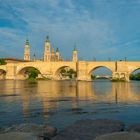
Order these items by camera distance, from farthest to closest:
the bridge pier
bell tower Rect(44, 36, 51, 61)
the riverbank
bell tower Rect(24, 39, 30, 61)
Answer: bell tower Rect(24, 39, 30, 61) → bell tower Rect(44, 36, 51, 61) → the bridge pier → the riverbank

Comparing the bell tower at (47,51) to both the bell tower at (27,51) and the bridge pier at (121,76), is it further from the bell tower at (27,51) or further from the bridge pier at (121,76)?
the bridge pier at (121,76)

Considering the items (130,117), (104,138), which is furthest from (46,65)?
(104,138)

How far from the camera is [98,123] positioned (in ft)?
28.5

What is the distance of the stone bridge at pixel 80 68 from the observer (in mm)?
84000

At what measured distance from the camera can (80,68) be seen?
88.9 meters

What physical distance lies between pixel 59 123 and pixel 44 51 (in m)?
135

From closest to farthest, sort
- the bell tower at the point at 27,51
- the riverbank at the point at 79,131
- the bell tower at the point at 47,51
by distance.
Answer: the riverbank at the point at 79,131
the bell tower at the point at 47,51
the bell tower at the point at 27,51

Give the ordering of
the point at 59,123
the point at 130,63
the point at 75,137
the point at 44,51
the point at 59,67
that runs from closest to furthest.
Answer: the point at 75,137
the point at 59,123
the point at 130,63
the point at 59,67
the point at 44,51

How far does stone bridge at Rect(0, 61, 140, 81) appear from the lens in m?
84.0

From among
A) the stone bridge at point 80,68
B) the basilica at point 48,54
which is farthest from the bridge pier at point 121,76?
the basilica at point 48,54

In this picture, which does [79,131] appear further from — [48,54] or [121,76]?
[48,54]

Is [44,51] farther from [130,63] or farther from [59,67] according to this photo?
[130,63]

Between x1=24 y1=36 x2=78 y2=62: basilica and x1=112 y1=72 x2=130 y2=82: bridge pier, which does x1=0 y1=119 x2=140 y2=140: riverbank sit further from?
x1=24 y1=36 x2=78 y2=62: basilica

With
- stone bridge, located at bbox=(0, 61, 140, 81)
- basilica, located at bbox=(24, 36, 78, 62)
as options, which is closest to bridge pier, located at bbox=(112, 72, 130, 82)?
stone bridge, located at bbox=(0, 61, 140, 81)
